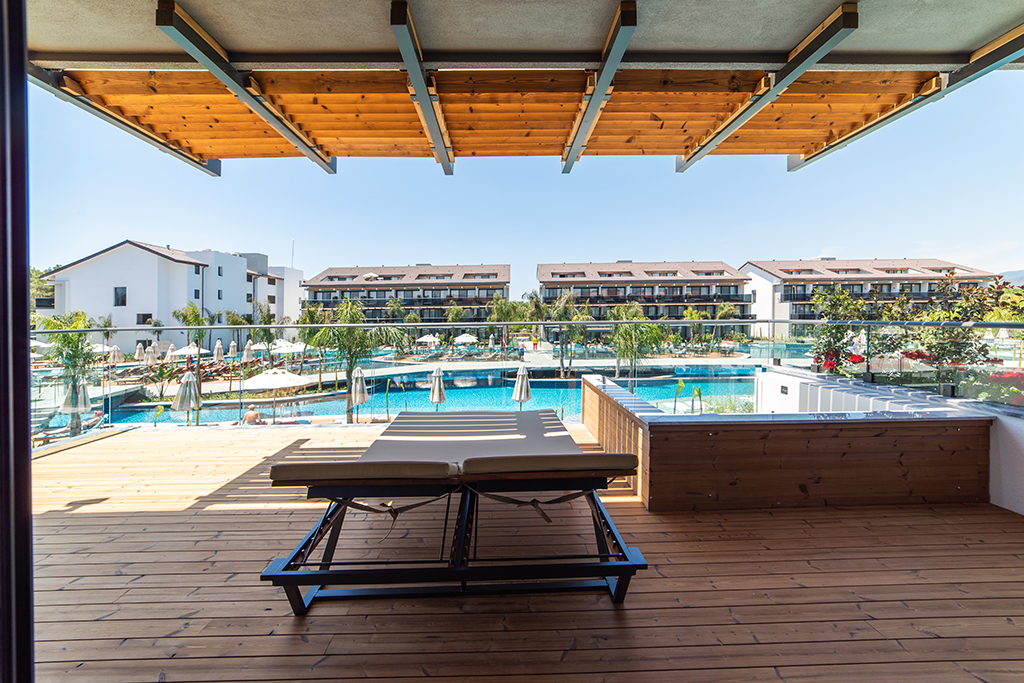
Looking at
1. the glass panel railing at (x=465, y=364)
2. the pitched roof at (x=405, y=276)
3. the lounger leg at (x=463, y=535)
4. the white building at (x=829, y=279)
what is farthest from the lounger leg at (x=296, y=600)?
the white building at (x=829, y=279)

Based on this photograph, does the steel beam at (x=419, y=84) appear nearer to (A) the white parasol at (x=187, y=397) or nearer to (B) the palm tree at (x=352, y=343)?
(B) the palm tree at (x=352, y=343)

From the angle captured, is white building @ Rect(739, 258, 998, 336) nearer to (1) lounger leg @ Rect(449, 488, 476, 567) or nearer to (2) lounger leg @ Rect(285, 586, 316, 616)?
(1) lounger leg @ Rect(449, 488, 476, 567)

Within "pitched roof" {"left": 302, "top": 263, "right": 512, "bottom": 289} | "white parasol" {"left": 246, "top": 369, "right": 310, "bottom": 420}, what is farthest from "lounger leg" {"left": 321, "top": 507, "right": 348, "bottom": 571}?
"pitched roof" {"left": 302, "top": 263, "right": 512, "bottom": 289}

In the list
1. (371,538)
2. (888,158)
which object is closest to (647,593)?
(371,538)

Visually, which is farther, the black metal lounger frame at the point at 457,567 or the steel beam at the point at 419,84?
the steel beam at the point at 419,84

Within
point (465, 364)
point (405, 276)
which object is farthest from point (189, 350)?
point (405, 276)

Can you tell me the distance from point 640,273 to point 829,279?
52.6ft

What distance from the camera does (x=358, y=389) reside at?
4.64 metres

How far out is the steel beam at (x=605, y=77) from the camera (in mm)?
1971

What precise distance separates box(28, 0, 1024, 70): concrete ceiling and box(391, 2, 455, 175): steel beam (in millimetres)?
81

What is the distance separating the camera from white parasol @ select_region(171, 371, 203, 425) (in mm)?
4535

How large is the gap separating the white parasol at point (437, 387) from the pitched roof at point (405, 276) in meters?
41.4

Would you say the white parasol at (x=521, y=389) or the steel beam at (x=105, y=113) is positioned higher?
the steel beam at (x=105, y=113)

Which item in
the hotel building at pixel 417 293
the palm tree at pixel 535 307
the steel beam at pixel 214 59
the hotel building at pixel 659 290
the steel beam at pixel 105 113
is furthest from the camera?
the hotel building at pixel 659 290
